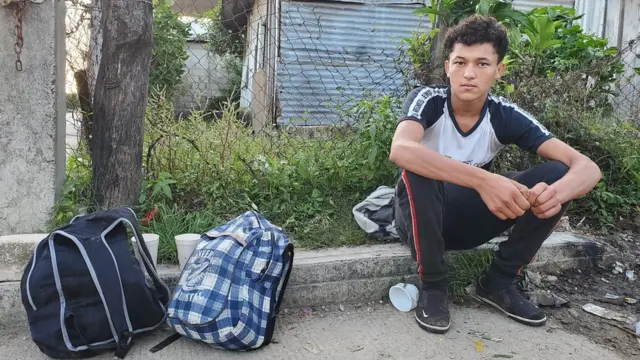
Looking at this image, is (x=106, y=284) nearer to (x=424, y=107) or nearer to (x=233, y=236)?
(x=233, y=236)

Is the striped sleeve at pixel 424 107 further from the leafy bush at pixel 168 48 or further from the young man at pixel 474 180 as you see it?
the leafy bush at pixel 168 48

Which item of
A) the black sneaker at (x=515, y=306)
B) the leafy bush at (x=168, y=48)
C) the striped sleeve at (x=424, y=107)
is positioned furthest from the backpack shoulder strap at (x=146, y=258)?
the leafy bush at (x=168, y=48)

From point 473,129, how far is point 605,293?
1259mm

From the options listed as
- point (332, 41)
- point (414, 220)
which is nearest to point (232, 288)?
point (414, 220)

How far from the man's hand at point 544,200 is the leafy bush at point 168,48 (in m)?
5.89

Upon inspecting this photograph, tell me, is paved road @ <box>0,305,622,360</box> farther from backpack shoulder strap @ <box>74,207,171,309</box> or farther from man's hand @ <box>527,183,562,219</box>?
man's hand @ <box>527,183,562,219</box>

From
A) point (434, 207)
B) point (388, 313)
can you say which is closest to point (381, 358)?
point (388, 313)

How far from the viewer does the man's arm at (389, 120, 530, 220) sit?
2.00 m

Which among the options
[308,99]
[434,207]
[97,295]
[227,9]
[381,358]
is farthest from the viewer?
[227,9]

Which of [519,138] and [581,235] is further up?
[519,138]

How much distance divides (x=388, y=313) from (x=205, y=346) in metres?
0.93

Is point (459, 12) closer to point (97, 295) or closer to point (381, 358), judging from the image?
point (381, 358)

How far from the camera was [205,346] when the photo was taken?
81.4 inches

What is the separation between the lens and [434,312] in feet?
7.48
